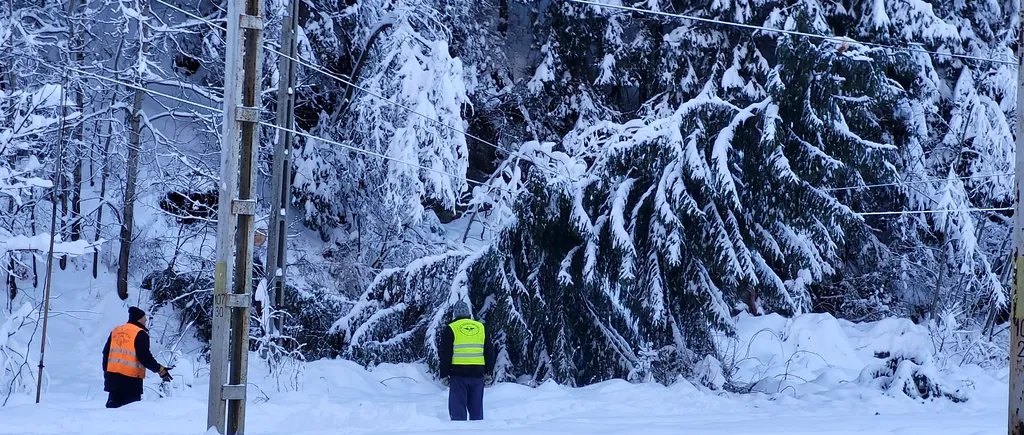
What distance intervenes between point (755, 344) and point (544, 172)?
16.7 ft

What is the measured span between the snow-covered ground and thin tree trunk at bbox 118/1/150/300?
52cm

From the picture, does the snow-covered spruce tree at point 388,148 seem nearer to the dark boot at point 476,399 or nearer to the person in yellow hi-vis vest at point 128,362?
the dark boot at point 476,399

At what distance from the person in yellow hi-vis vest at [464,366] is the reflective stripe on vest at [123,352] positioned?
2.95 meters

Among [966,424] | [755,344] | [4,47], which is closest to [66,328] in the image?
[4,47]

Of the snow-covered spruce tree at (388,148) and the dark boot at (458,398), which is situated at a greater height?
the snow-covered spruce tree at (388,148)

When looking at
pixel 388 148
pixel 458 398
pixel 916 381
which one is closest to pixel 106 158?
pixel 388 148

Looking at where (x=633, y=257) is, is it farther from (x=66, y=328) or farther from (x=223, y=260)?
(x=66, y=328)

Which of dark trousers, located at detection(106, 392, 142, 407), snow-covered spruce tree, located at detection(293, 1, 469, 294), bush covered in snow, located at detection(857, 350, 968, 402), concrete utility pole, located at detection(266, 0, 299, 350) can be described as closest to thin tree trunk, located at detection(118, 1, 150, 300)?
concrete utility pole, located at detection(266, 0, 299, 350)

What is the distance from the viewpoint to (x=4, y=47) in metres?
12.5

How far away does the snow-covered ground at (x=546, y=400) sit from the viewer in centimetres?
806

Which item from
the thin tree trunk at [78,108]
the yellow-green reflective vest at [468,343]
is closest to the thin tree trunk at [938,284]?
the yellow-green reflective vest at [468,343]

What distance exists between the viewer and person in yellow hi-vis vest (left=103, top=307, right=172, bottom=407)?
9078 mm

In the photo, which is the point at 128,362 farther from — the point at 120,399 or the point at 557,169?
the point at 557,169

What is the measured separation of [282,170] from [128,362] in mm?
5627
